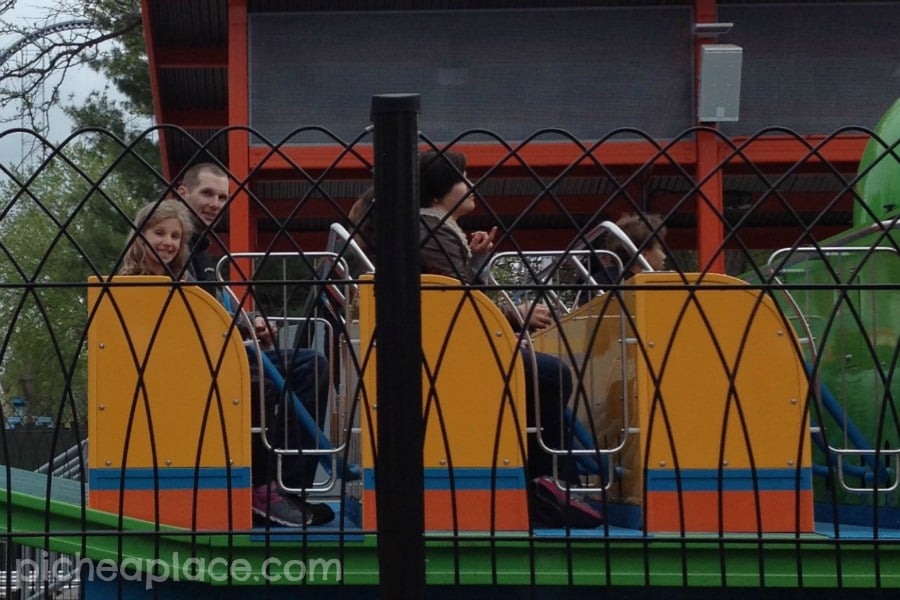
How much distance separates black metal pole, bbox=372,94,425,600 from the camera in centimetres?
254

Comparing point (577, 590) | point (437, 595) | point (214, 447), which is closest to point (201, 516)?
point (214, 447)

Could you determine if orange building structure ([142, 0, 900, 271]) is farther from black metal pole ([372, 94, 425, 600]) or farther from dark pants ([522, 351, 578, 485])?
black metal pole ([372, 94, 425, 600])

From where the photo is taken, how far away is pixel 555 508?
4137mm

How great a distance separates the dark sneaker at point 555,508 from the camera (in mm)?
4090

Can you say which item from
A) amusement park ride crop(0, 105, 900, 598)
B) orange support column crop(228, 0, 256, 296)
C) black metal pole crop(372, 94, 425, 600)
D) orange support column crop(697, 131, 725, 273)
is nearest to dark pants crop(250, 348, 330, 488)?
amusement park ride crop(0, 105, 900, 598)

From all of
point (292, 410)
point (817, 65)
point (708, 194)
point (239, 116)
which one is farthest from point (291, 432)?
point (817, 65)

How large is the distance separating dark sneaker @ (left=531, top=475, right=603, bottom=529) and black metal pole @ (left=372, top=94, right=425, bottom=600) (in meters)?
1.58

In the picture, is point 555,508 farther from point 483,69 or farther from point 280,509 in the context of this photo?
point 483,69

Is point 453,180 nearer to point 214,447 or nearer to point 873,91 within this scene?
point 214,447

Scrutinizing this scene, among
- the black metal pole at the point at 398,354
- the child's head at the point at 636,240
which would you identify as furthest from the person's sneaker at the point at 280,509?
the child's head at the point at 636,240

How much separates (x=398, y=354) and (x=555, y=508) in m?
1.72

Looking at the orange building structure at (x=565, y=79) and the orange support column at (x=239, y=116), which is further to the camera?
the orange building structure at (x=565, y=79)

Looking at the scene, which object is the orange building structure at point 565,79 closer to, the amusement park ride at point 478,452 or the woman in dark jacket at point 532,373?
the woman in dark jacket at point 532,373

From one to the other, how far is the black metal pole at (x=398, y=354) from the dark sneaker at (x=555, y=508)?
62.1 inches
